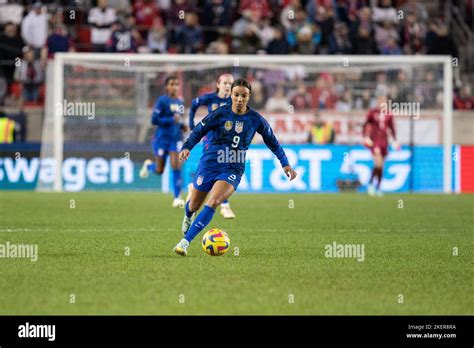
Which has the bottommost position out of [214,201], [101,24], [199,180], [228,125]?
[214,201]

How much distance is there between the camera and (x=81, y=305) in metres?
8.44

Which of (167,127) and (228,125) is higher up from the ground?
(167,127)

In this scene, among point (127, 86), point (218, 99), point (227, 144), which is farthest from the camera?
point (127, 86)

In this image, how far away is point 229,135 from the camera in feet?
40.0

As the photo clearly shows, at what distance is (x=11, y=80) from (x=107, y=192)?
504 centimetres

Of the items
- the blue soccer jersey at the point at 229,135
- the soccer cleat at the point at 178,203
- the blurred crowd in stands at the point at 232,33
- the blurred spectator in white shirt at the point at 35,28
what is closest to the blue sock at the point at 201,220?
the blue soccer jersey at the point at 229,135

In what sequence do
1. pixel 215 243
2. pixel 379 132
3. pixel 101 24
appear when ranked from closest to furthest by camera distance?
pixel 215 243 < pixel 379 132 < pixel 101 24

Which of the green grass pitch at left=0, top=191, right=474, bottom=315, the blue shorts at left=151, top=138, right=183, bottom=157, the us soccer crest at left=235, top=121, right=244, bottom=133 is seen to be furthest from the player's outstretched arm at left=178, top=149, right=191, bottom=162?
the blue shorts at left=151, top=138, right=183, bottom=157

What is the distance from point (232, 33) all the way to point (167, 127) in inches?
392

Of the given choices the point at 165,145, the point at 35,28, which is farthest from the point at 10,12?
the point at 165,145

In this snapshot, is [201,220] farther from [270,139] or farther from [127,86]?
[127,86]

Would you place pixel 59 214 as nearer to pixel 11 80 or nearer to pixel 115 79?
pixel 115 79

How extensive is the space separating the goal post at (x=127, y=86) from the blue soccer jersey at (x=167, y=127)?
5496 millimetres
